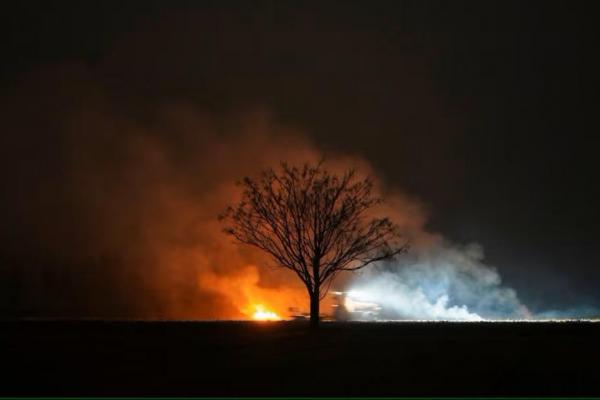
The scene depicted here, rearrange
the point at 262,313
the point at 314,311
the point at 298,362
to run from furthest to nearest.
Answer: the point at 262,313
the point at 314,311
the point at 298,362

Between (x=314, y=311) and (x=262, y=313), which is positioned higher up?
(x=262, y=313)

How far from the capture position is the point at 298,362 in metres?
26.0

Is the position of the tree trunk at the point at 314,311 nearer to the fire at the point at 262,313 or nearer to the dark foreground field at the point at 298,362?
the dark foreground field at the point at 298,362

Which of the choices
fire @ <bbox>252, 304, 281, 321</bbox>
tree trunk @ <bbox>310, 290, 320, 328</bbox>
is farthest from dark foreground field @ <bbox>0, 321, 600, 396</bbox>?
fire @ <bbox>252, 304, 281, 321</bbox>

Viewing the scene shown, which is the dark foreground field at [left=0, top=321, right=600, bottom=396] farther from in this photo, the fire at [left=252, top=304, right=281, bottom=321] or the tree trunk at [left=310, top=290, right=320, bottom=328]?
the fire at [left=252, top=304, right=281, bottom=321]

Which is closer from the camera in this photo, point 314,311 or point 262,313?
point 314,311

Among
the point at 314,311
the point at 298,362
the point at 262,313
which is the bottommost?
the point at 298,362

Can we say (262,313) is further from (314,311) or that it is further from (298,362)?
(298,362)

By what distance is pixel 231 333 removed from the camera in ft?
131

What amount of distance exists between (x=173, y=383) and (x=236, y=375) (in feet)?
8.31

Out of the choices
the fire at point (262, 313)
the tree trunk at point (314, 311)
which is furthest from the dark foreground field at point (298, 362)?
the fire at point (262, 313)

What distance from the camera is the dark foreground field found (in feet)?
67.2

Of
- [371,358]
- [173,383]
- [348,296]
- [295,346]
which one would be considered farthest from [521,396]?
[348,296]

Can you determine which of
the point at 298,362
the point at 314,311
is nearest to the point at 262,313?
the point at 314,311
